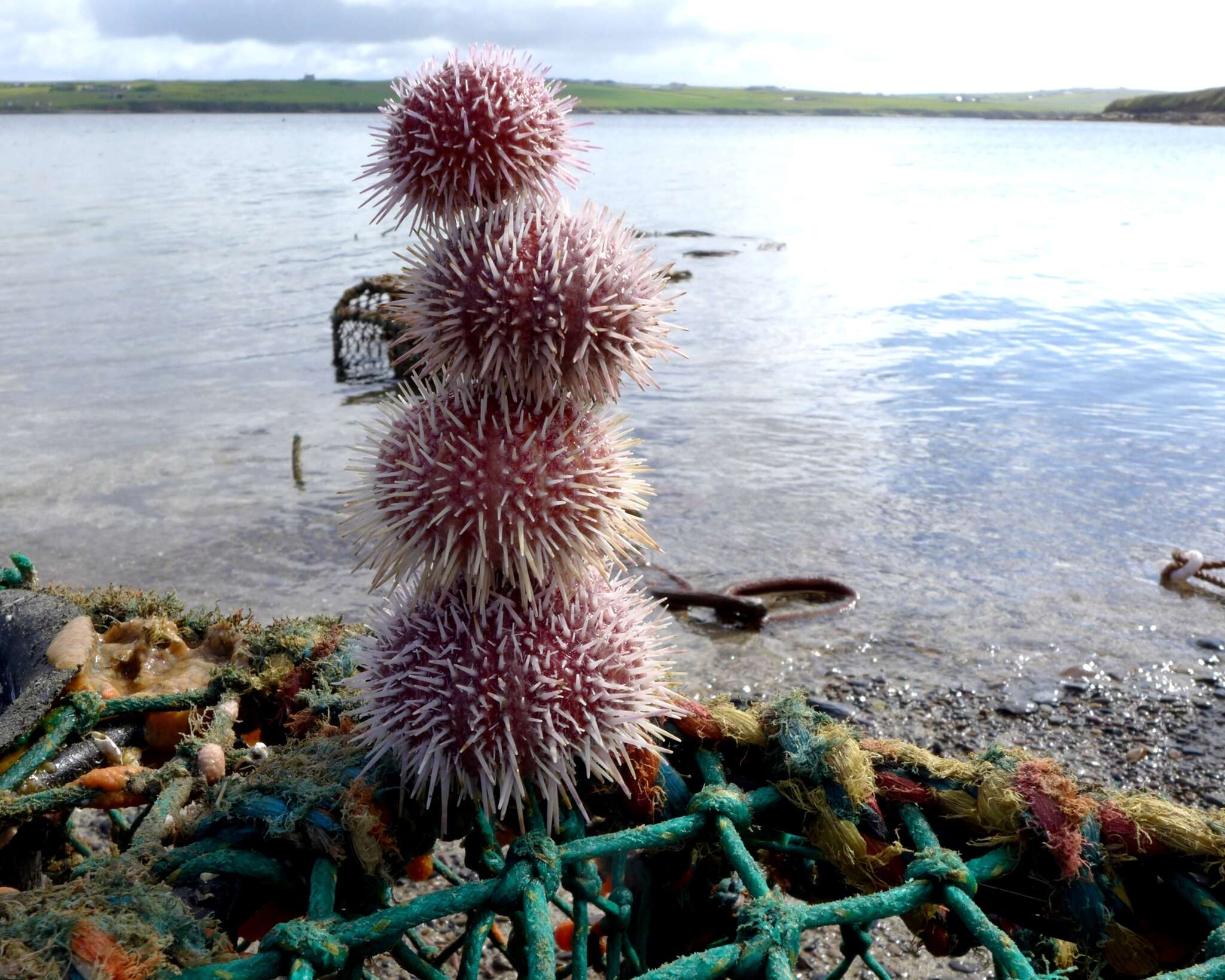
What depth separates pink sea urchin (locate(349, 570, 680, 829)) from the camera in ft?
6.52

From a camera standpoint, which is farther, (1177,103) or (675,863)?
(1177,103)

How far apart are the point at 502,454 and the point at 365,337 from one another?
1470 cm

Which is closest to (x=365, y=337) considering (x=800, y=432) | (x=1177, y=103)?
(x=800, y=432)

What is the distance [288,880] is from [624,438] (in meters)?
1.23

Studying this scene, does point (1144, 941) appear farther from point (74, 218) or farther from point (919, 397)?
point (74, 218)

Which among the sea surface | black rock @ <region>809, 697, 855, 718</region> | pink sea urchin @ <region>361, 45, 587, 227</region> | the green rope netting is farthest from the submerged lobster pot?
pink sea urchin @ <region>361, 45, 587, 227</region>

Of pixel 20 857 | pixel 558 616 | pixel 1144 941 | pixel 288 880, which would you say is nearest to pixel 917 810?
pixel 1144 941

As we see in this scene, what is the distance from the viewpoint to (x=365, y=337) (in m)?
15.9

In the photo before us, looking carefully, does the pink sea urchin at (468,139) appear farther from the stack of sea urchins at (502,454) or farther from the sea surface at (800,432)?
the sea surface at (800,432)

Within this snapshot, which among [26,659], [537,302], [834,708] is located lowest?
[834,708]

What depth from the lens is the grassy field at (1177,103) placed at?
379 ft

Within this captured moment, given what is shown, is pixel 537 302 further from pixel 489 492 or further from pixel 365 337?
pixel 365 337

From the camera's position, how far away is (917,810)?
237cm

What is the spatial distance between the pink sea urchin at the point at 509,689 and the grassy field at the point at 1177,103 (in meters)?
140
